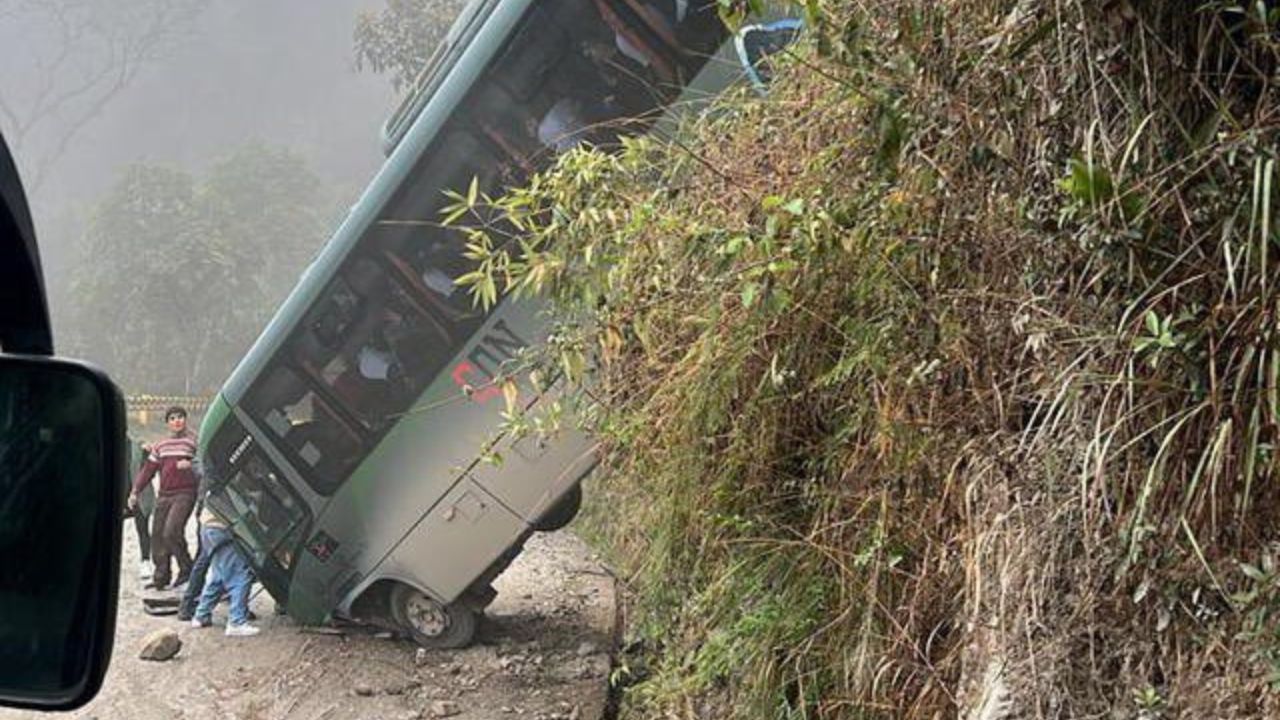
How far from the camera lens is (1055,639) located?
214 cm

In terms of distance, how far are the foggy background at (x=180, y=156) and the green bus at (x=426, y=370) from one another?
24.8 ft

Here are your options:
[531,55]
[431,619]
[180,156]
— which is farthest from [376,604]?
[180,156]

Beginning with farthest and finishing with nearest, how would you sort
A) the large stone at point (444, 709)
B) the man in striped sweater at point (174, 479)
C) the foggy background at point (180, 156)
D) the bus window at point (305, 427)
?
the foggy background at point (180, 156), the man in striped sweater at point (174, 479), the bus window at point (305, 427), the large stone at point (444, 709)

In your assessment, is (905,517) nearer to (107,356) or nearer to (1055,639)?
(1055,639)

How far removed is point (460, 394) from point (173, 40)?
4434 centimetres

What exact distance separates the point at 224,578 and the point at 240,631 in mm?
385

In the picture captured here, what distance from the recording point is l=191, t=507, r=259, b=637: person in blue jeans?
7551 millimetres

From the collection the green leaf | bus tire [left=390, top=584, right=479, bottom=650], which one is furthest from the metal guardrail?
the green leaf

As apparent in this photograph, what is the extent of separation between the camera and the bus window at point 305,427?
6.96 metres

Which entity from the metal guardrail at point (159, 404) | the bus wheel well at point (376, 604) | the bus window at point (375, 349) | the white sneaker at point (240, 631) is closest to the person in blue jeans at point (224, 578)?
the white sneaker at point (240, 631)

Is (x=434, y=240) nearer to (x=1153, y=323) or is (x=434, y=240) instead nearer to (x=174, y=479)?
(x=174, y=479)

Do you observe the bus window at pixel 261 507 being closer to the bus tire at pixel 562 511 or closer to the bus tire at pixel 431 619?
the bus tire at pixel 431 619

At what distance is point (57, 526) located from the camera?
1410mm

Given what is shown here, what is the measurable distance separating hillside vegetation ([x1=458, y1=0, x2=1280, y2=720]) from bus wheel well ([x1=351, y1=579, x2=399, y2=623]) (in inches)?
150
